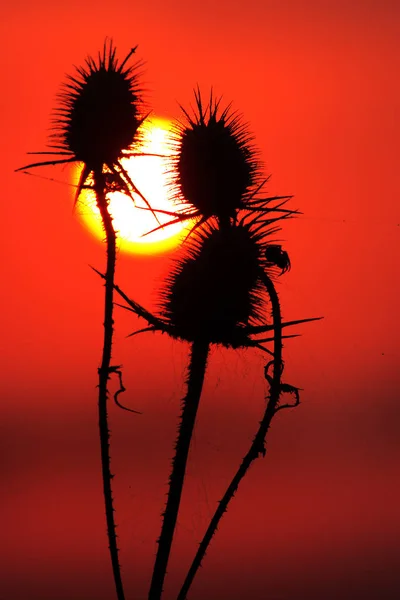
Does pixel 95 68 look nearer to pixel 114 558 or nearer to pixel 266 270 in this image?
pixel 266 270

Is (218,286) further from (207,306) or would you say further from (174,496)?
(174,496)

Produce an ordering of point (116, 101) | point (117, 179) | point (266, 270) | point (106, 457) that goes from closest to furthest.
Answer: point (106, 457)
point (117, 179)
point (116, 101)
point (266, 270)

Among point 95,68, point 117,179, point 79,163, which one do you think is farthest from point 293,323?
point 95,68

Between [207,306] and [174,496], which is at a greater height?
[207,306]

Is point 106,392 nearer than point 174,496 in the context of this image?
Yes

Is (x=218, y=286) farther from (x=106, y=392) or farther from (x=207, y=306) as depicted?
(x=106, y=392)

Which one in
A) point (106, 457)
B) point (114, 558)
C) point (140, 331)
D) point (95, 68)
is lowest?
point (114, 558)

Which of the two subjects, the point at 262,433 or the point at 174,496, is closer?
the point at 262,433

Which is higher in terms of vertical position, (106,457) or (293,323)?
(293,323)
